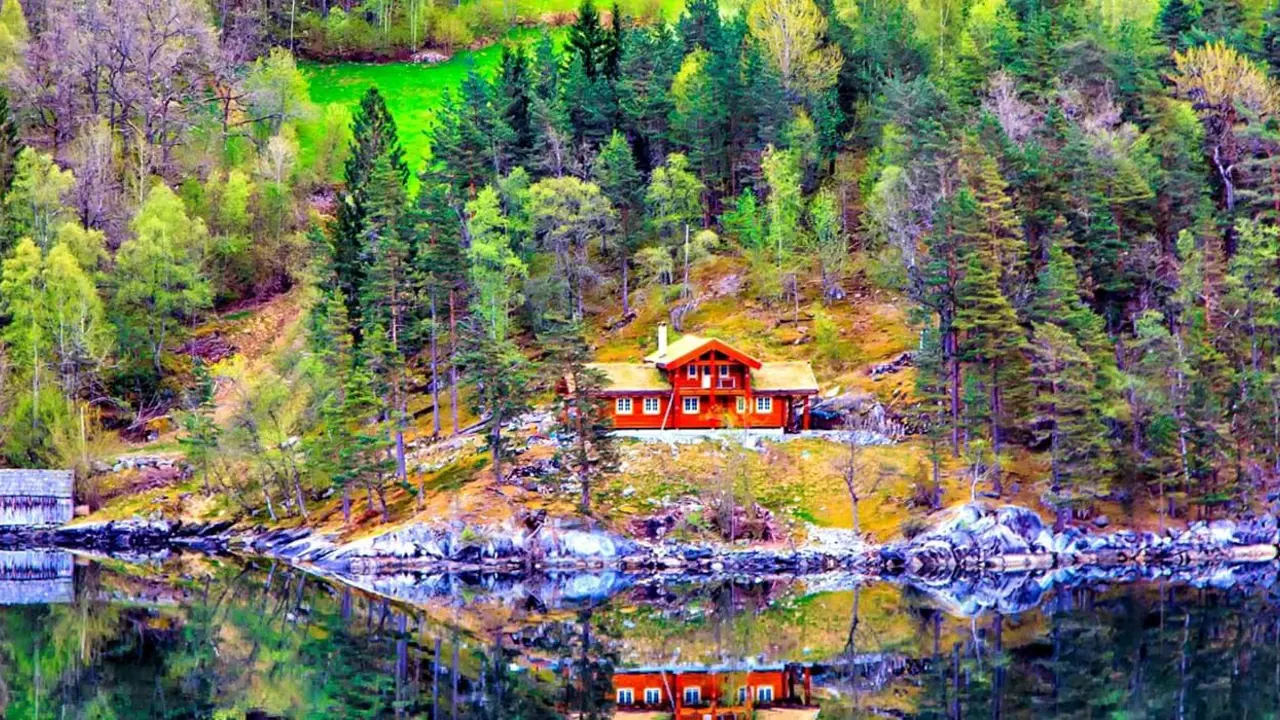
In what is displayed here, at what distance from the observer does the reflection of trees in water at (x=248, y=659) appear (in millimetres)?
55188

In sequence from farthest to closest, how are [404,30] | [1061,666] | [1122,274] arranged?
[404,30]
[1122,274]
[1061,666]

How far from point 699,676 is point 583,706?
539 cm

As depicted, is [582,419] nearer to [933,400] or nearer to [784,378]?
[784,378]

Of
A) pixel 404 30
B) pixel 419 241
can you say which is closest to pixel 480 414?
pixel 419 241

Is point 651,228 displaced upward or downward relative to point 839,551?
upward

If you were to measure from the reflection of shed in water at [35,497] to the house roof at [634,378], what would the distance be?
86.5ft

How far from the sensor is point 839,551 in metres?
79.8

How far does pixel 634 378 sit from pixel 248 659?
33.4m

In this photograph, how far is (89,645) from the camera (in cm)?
6394

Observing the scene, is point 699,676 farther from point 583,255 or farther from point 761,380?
point 583,255

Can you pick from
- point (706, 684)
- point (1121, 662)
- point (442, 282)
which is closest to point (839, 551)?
point (1121, 662)

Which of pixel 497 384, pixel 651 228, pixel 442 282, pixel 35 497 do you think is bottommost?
pixel 35 497

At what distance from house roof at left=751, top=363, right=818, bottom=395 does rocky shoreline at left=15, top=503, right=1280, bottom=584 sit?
11.3 metres

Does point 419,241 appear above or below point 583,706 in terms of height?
above
